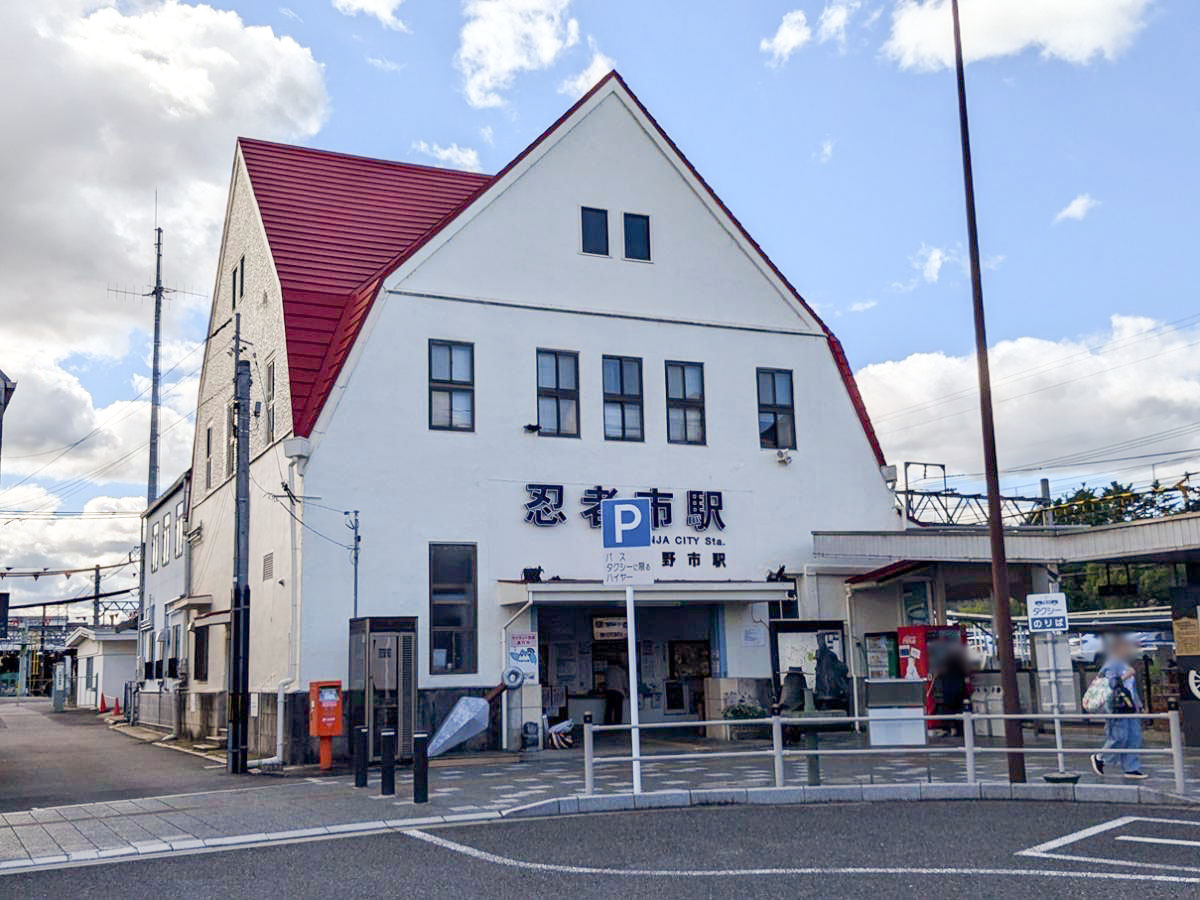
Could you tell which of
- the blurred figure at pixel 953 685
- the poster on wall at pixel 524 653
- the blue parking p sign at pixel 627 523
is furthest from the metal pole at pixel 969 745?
the poster on wall at pixel 524 653

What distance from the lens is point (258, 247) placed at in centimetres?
2541

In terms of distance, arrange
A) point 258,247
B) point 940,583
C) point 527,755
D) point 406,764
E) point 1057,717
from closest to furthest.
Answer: point 1057,717 → point 406,764 → point 527,755 → point 940,583 → point 258,247

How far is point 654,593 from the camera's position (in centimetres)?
2258

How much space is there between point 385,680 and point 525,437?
5638 mm

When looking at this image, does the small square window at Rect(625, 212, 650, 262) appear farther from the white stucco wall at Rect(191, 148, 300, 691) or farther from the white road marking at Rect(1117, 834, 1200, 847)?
the white road marking at Rect(1117, 834, 1200, 847)

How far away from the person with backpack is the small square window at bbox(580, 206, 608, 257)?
1301 centimetres

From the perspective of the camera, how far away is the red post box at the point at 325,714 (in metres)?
19.3

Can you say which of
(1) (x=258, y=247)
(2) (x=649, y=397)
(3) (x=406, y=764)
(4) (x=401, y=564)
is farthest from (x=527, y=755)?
(1) (x=258, y=247)

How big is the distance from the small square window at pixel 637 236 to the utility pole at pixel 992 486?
9.59 m

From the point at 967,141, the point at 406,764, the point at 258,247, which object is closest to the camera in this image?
the point at 967,141

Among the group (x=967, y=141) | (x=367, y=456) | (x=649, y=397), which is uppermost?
(x=967, y=141)

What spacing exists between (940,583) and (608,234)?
9.76 m

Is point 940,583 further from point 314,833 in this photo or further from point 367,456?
point 314,833

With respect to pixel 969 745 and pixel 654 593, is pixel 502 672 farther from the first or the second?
pixel 969 745
